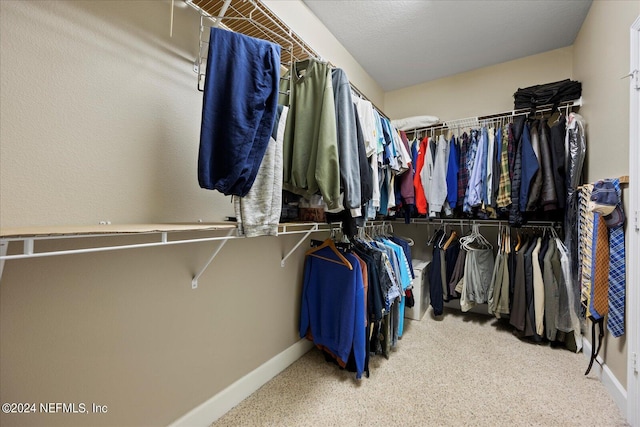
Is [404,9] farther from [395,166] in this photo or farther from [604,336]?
[604,336]

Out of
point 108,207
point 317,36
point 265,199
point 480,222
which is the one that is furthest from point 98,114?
point 480,222

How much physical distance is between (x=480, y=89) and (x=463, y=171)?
3.35ft

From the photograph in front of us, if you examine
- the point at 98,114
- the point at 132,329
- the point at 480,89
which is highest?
the point at 480,89

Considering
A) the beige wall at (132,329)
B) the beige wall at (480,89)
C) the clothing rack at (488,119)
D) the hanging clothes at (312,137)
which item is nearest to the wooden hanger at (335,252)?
the beige wall at (132,329)

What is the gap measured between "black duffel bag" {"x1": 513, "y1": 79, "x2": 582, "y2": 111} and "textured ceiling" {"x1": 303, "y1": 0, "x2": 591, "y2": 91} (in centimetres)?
42

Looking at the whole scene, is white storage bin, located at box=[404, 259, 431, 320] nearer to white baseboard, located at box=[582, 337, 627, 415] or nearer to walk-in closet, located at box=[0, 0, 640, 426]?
walk-in closet, located at box=[0, 0, 640, 426]

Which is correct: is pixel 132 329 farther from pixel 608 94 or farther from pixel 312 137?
pixel 608 94

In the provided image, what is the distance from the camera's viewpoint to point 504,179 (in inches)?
87.1

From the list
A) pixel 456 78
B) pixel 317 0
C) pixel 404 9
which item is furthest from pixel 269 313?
pixel 456 78

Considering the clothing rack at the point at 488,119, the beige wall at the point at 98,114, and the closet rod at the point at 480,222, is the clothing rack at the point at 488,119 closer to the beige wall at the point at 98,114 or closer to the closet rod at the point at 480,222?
the closet rod at the point at 480,222

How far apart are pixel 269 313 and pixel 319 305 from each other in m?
0.36

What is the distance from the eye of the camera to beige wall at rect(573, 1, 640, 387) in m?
1.40

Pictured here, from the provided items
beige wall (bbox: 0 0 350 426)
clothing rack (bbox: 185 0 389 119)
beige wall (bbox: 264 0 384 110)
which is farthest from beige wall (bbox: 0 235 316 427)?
beige wall (bbox: 264 0 384 110)

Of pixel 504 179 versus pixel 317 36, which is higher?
pixel 317 36
